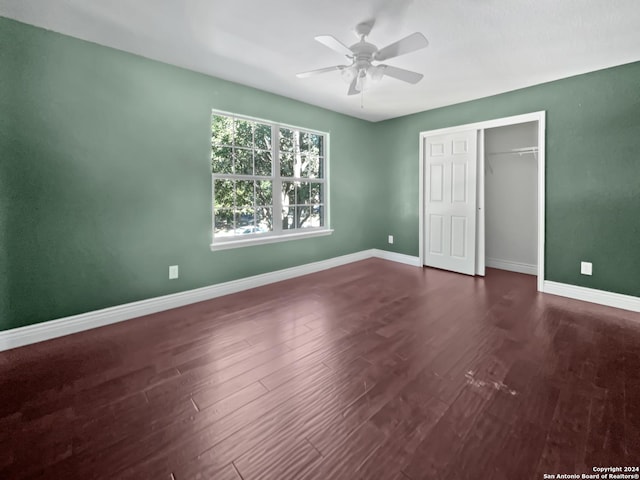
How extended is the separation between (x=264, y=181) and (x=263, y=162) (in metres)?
0.25

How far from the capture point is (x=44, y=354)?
89.0 inches

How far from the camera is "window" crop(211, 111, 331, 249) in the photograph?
3572 millimetres

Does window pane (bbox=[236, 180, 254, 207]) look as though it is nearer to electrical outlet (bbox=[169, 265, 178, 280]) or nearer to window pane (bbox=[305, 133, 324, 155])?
electrical outlet (bbox=[169, 265, 178, 280])

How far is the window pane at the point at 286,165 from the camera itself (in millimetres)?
4180

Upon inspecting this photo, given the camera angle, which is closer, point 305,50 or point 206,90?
point 305,50

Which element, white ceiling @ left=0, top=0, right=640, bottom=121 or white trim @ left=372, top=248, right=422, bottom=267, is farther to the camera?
white trim @ left=372, top=248, right=422, bottom=267

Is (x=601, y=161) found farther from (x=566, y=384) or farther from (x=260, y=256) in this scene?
(x=260, y=256)

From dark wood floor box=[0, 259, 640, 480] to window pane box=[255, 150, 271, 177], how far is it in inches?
73.6

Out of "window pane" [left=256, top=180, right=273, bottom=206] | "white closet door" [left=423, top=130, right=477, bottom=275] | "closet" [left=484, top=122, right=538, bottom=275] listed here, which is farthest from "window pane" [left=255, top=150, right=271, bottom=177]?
"closet" [left=484, top=122, right=538, bottom=275]

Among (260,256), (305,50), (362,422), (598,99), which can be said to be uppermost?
(305,50)

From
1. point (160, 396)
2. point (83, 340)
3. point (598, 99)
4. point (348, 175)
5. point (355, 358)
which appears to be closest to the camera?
point (160, 396)

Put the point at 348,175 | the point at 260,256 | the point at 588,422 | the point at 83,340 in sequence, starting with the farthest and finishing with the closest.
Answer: the point at 348,175 → the point at 260,256 → the point at 83,340 → the point at 588,422

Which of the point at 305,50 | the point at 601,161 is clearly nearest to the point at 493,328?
the point at 601,161

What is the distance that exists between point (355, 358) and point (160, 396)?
50.2 inches
